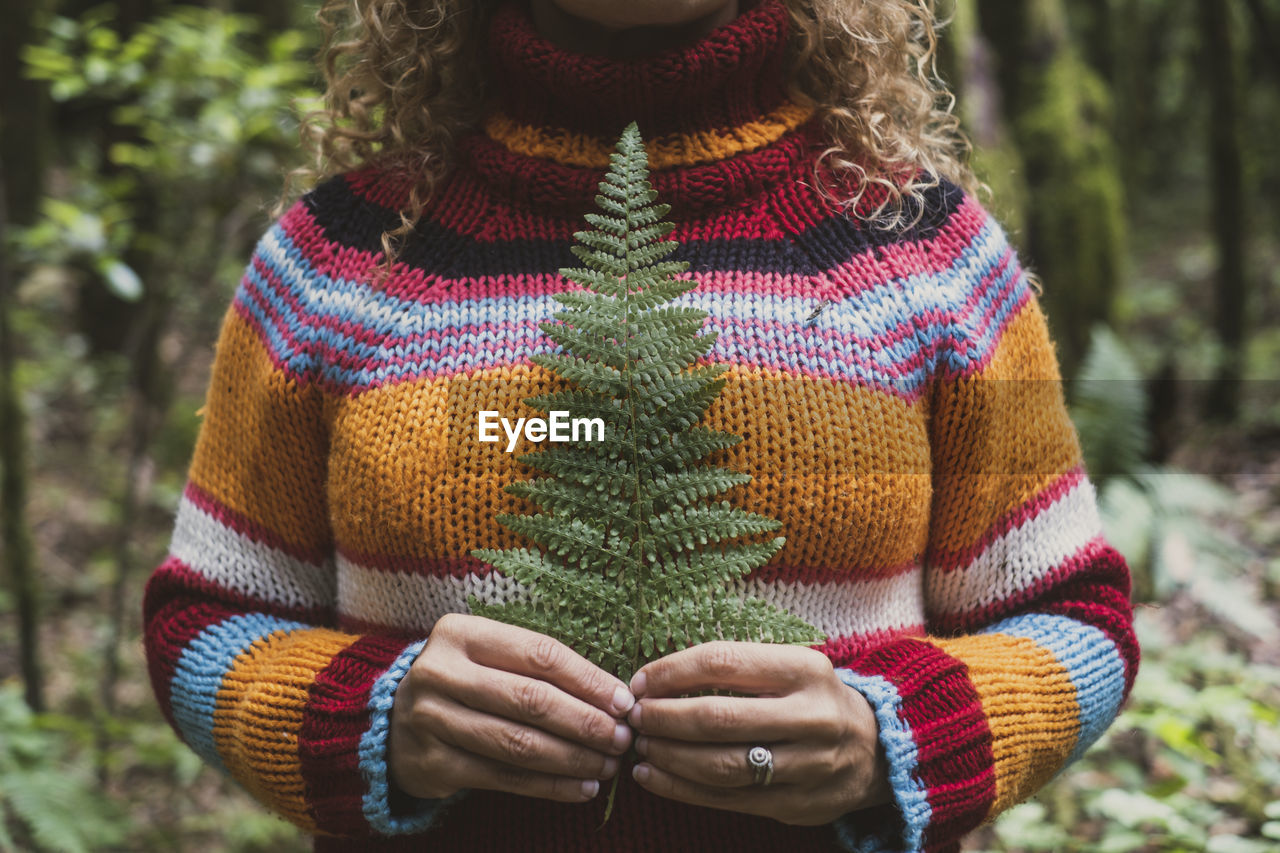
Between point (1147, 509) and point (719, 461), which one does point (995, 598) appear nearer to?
point (719, 461)

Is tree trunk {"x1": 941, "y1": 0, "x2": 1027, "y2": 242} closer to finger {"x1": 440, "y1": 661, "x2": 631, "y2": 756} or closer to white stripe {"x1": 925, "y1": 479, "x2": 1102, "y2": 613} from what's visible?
white stripe {"x1": 925, "y1": 479, "x2": 1102, "y2": 613}

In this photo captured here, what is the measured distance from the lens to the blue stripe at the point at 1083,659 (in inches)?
52.5

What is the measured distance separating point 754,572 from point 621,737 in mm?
302

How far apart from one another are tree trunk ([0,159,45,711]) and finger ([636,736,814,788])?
2853 millimetres

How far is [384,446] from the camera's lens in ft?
4.16

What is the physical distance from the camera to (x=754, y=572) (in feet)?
4.02

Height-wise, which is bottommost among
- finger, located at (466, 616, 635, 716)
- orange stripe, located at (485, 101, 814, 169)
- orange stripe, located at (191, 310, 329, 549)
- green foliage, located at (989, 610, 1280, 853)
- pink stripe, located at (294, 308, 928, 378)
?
green foliage, located at (989, 610, 1280, 853)

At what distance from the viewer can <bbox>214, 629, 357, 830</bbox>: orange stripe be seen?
1270mm

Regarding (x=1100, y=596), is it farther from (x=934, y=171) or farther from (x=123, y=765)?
(x=123, y=765)

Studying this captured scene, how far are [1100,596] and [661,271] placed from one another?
2.89ft

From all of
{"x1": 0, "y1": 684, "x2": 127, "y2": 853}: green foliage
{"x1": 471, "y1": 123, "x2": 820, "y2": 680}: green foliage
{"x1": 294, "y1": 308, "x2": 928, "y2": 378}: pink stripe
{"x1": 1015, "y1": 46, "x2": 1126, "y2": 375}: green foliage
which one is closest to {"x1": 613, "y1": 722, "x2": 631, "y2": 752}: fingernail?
{"x1": 471, "y1": 123, "x2": 820, "y2": 680}: green foliage

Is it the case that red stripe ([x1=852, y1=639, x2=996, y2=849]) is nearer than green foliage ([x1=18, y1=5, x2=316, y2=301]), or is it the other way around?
red stripe ([x1=852, y1=639, x2=996, y2=849])

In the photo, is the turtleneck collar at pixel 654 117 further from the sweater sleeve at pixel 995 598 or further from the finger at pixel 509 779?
the finger at pixel 509 779

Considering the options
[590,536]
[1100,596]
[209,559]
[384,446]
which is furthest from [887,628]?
[209,559]
